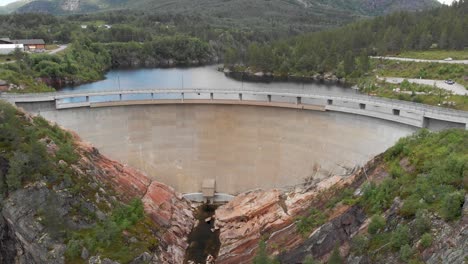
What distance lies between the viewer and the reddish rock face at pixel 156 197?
2659cm

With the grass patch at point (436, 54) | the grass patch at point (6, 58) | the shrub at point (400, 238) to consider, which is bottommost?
the shrub at point (400, 238)

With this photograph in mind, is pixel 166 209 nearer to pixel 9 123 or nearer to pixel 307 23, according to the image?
pixel 9 123

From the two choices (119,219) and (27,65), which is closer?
(119,219)

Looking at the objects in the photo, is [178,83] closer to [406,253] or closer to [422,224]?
[422,224]

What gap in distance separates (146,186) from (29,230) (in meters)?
10.2

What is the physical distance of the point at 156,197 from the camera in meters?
29.9

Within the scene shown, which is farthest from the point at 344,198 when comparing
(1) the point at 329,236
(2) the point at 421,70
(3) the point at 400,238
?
(2) the point at 421,70

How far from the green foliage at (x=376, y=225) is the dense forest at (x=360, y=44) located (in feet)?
194

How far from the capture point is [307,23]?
17850 cm

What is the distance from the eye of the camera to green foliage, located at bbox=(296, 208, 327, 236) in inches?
901

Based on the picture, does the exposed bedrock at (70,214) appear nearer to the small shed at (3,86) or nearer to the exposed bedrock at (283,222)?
the exposed bedrock at (283,222)

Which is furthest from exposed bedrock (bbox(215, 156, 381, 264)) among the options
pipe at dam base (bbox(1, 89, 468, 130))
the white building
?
the white building

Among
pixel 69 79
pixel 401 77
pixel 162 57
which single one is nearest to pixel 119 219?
pixel 69 79

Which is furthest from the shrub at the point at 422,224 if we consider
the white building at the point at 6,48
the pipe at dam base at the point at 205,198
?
the white building at the point at 6,48
